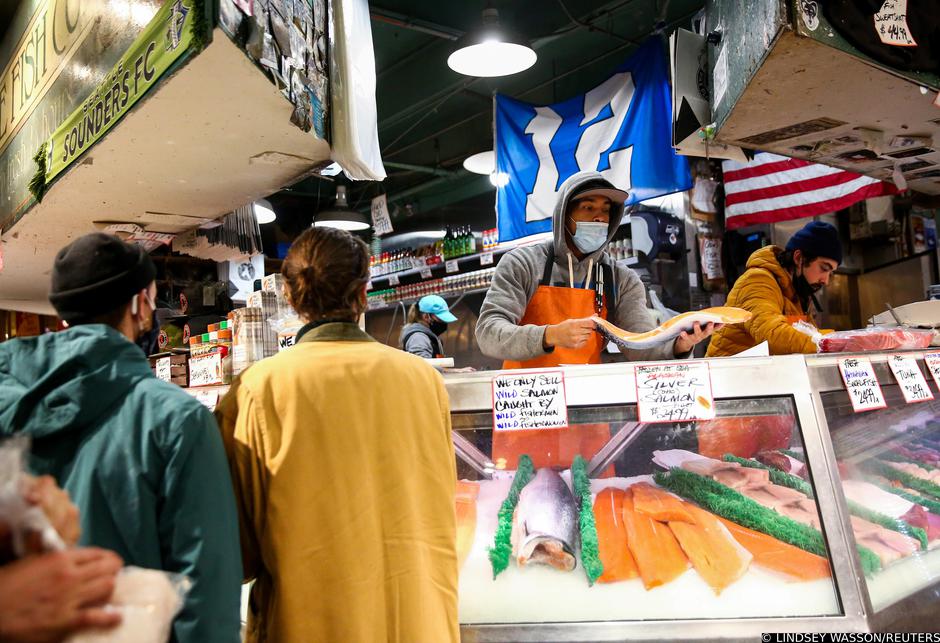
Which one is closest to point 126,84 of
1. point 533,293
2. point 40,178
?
point 40,178

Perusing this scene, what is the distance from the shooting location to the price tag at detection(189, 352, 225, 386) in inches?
120

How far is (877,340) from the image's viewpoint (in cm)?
240

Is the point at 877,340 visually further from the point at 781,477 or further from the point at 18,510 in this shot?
the point at 18,510

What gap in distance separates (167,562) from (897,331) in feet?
8.16

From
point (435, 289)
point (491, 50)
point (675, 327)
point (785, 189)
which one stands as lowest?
point (675, 327)

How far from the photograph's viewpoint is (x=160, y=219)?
389cm

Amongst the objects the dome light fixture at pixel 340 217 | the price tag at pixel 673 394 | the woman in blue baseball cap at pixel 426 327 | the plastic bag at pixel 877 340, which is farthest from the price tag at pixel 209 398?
the dome light fixture at pixel 340 217

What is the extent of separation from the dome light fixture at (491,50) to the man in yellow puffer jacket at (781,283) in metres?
2.34

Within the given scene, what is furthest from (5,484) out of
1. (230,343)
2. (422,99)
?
(422,99)

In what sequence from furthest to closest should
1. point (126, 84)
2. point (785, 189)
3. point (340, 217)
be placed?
point (340, 217), point (785, 189), point (126, 84)

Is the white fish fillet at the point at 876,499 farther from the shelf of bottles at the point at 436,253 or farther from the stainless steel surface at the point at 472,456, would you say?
the shelf of bottles at the point at 436,253

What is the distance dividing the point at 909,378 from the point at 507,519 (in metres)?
1.45

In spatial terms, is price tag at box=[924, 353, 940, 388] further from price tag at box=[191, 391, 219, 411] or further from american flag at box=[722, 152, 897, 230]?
american flag at box=[722, 152, 897, 230]

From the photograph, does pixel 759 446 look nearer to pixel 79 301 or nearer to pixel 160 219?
pixel 79 301
